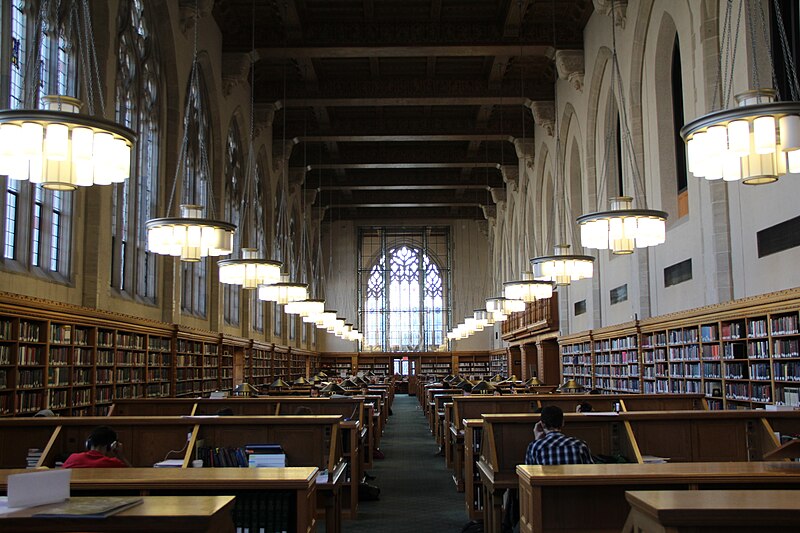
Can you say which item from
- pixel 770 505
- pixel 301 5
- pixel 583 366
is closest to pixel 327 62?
pixel 301 5

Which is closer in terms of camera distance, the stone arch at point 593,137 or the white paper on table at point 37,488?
the white paper on table at point 37,488

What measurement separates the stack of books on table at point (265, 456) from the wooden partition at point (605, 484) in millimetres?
1830

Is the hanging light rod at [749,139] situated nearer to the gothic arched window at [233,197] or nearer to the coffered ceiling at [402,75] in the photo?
the coffered ceiling at [402,75]

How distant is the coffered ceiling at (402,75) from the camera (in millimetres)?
18766

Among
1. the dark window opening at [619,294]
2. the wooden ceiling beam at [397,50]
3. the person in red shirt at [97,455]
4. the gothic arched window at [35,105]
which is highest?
the wooden ceiling beam at [397,50]

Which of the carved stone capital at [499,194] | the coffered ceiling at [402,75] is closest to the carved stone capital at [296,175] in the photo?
the coffered ceiling at [402,75]

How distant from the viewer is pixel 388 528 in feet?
25.6

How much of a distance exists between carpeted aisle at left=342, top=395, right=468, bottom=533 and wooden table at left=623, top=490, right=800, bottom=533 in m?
4.93

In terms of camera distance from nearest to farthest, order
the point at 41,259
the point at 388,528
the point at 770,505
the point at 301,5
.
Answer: the point at 770,505 → the point at 388,528 → the point at 41,259 → the point at 301,5

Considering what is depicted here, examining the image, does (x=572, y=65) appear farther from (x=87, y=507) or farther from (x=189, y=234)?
(x=87, y=507)

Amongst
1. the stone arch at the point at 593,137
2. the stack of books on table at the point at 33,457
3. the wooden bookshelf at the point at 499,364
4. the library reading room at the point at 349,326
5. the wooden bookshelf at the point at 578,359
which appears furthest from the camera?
the wooden bookshelf at the point at 499,364

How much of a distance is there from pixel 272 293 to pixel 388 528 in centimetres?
827

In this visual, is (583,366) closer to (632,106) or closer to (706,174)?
(632,106)

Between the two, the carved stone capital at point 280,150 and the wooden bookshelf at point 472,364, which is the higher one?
the carved stone capital at point 280,150
